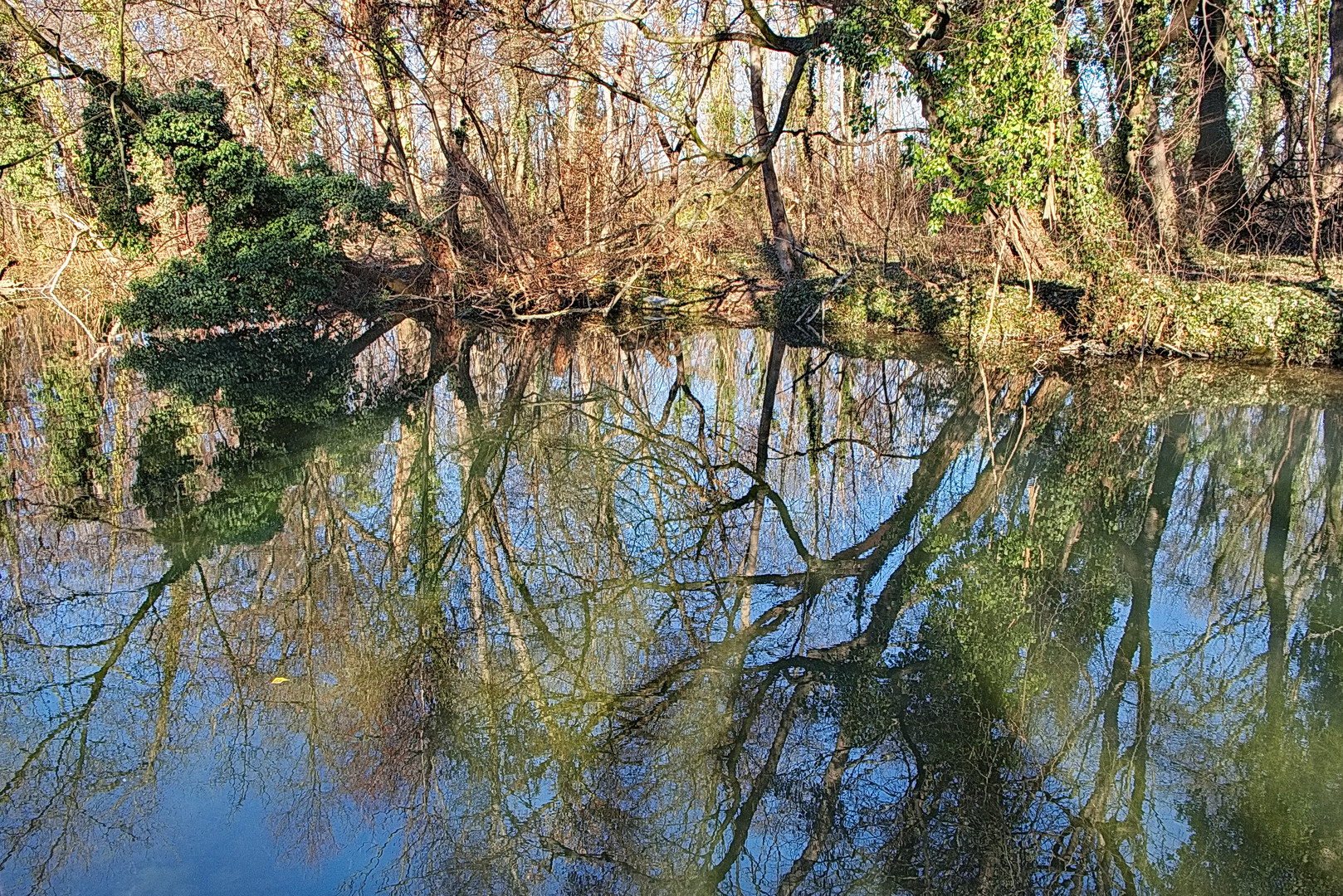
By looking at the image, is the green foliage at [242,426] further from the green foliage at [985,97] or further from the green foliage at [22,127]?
the green foliage at [985,97]

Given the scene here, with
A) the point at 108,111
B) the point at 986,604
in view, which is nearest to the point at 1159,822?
the point at 986,604

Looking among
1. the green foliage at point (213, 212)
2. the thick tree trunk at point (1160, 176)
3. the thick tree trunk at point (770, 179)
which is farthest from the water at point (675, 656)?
the thick tree trunk at point (770, 179)

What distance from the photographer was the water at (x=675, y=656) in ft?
11.5

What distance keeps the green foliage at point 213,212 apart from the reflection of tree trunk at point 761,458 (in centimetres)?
775

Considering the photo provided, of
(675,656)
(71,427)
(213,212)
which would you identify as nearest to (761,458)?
(675,656)

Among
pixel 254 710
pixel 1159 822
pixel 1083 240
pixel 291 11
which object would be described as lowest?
pixel 1159 822

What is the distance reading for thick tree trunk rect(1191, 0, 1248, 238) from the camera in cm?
1406

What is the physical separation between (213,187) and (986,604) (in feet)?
45.0

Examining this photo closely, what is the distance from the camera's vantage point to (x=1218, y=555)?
6.01m

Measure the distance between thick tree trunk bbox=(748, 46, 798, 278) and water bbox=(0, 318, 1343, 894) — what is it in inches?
295

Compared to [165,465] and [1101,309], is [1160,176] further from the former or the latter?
[165,465]

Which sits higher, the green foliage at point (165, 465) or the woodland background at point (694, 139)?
the woodland background at point (694, 139)

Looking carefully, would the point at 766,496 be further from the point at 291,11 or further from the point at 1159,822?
the point at 291,11

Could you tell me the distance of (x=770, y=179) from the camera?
1581cm
